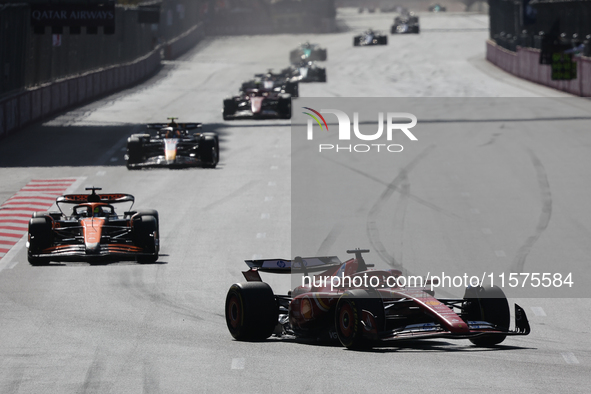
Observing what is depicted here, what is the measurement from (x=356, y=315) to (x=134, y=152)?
61.1 ft

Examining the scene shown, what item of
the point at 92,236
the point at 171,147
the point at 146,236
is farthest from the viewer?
the point at 171,147

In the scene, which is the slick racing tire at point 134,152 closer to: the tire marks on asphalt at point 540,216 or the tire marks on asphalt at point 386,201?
the tire marks on asphalt at point 386,201

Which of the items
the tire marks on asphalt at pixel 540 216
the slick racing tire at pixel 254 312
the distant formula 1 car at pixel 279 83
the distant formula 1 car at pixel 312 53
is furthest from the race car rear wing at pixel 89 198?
the distant formula 1 car at pixel 312 53

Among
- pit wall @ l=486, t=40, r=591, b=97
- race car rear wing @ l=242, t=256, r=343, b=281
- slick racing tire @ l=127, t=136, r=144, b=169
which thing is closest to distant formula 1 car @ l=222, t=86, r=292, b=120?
slick racing tire @ l=127, t=136, r=144, b=169

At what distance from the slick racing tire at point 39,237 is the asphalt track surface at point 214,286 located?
0.44 metres

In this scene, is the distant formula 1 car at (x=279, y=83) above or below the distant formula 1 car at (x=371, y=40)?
below

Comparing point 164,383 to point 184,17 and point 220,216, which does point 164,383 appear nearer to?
point 220,216

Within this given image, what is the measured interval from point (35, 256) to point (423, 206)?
10.1 meters

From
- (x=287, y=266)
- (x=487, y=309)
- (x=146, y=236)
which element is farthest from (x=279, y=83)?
(x=487, y=309)

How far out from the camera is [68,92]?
147 feet

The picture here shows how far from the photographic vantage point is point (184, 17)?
3740 inches

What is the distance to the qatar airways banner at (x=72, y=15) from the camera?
38.4m

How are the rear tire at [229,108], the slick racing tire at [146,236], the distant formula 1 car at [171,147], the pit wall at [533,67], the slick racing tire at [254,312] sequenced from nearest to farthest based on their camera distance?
the slick racing tire at [254,312]
the slick racing tire at [146,236]
the distant formula 1 car at [171,147]
the rear tire at [229,108]
the pit wall at [533,67]

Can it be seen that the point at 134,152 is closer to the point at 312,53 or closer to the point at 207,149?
the point at 207,149
